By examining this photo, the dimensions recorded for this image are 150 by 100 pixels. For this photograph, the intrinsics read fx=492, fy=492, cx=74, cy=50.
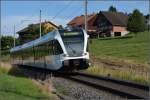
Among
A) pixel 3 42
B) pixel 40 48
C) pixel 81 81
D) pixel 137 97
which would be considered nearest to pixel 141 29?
pixel 3 42

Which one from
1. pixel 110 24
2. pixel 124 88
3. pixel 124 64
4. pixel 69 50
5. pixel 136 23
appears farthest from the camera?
pixel 110 24

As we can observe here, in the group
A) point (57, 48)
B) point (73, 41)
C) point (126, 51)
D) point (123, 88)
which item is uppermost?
point (73, 41)

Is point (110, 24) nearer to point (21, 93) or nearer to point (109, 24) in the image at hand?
point (109, 24)

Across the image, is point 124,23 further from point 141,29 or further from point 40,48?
point 40,48

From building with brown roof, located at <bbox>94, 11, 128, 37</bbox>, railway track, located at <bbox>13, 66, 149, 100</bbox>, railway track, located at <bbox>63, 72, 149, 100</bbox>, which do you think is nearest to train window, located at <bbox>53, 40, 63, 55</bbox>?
railway track, located at <bbox>13, 66, 149, 100</bbox>

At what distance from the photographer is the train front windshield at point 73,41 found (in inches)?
1156

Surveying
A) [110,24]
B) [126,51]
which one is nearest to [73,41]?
[126,51]

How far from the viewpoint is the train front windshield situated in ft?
96.3

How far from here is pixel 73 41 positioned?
29625 mm

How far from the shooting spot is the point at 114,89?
19828mm

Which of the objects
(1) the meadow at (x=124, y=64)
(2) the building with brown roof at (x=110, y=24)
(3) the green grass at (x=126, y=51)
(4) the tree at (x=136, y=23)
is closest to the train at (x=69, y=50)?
(1) the meadow at (x=124, y=64)

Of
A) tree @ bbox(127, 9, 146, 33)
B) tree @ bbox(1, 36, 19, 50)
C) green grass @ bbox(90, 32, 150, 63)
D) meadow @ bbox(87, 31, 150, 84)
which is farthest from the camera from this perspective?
tree @ bbox(1, 36, 19, 50)

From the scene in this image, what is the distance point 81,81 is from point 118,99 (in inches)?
357

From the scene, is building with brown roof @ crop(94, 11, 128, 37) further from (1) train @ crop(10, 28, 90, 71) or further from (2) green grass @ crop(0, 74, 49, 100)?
(2) green grass @ crop(0, 74, 49, 100)
